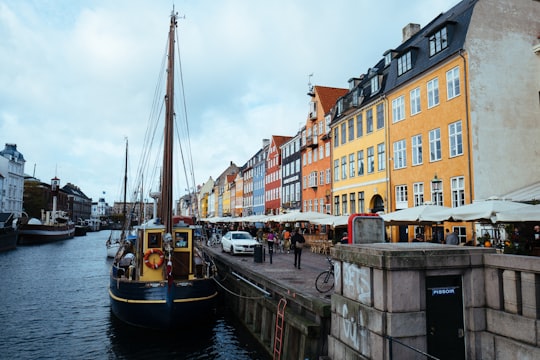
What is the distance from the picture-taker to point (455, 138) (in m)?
23.6

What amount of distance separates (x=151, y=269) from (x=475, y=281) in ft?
38.8

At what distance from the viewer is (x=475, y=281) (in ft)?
23.9

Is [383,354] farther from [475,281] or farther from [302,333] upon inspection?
[302,333]

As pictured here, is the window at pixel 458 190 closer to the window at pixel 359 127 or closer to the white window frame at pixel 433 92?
the white window frame at pixel 433 92

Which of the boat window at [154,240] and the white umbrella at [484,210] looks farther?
the boat window at [154,240]

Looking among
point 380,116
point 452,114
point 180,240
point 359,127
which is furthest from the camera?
point 359,127

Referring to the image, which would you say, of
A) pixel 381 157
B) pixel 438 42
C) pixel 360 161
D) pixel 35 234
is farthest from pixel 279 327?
pixel 35 234

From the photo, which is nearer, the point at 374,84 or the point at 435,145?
the point at 435,145

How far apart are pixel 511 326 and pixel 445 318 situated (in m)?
0.96

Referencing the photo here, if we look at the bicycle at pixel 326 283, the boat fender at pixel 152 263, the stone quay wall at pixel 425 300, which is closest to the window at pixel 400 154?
the bicycle at pixel 326 283

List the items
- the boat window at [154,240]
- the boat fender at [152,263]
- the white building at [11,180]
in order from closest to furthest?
the boat fender at [152,263]
the boat window at [154,240]
the white building at [11,180]

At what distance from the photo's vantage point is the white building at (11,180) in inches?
3314

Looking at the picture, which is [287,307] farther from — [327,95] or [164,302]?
[327,95]

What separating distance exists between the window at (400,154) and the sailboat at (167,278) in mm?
15774
